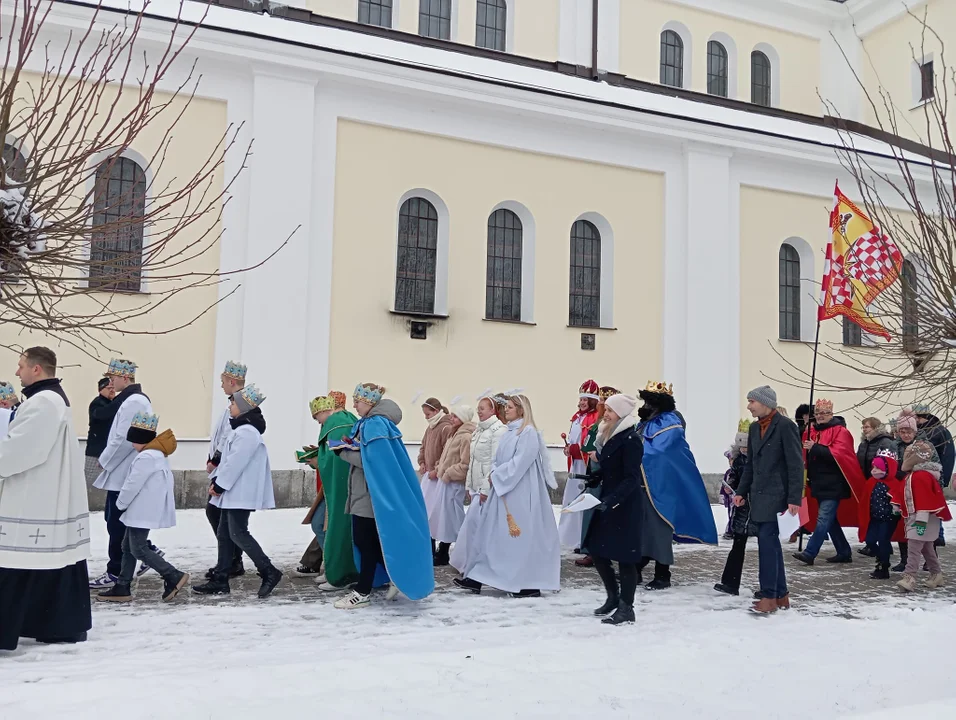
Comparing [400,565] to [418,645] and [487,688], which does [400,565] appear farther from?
[487,688]

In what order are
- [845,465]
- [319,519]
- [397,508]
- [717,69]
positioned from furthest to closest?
[717,69], [845,465], [319,519], [397,508]

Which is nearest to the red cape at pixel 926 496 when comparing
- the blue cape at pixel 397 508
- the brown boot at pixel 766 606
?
the brown boot at pixel 766 606

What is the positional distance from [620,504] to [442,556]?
3141mm

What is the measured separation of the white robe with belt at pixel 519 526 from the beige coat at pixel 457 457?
34.1 inches

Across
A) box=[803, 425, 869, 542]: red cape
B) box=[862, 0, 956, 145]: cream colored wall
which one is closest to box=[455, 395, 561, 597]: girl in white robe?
box=[803, 425, 869, 542]: red cape

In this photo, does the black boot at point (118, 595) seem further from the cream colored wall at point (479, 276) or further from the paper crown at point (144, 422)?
the cream colored wall at point (479, 276)

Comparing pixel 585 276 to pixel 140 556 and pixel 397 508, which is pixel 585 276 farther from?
pixel 140 556

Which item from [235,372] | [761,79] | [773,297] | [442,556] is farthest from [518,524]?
[761,79]

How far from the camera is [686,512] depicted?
8688 mm

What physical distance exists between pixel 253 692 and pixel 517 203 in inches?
474

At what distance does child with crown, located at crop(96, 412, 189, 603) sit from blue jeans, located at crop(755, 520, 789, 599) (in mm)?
4849

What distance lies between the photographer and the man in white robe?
5.61 meters

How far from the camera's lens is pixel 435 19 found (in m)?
17.6

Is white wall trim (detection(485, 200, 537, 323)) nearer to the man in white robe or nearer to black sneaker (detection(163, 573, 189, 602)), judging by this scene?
black sneaker (detection(163, 573, 189, 602))
